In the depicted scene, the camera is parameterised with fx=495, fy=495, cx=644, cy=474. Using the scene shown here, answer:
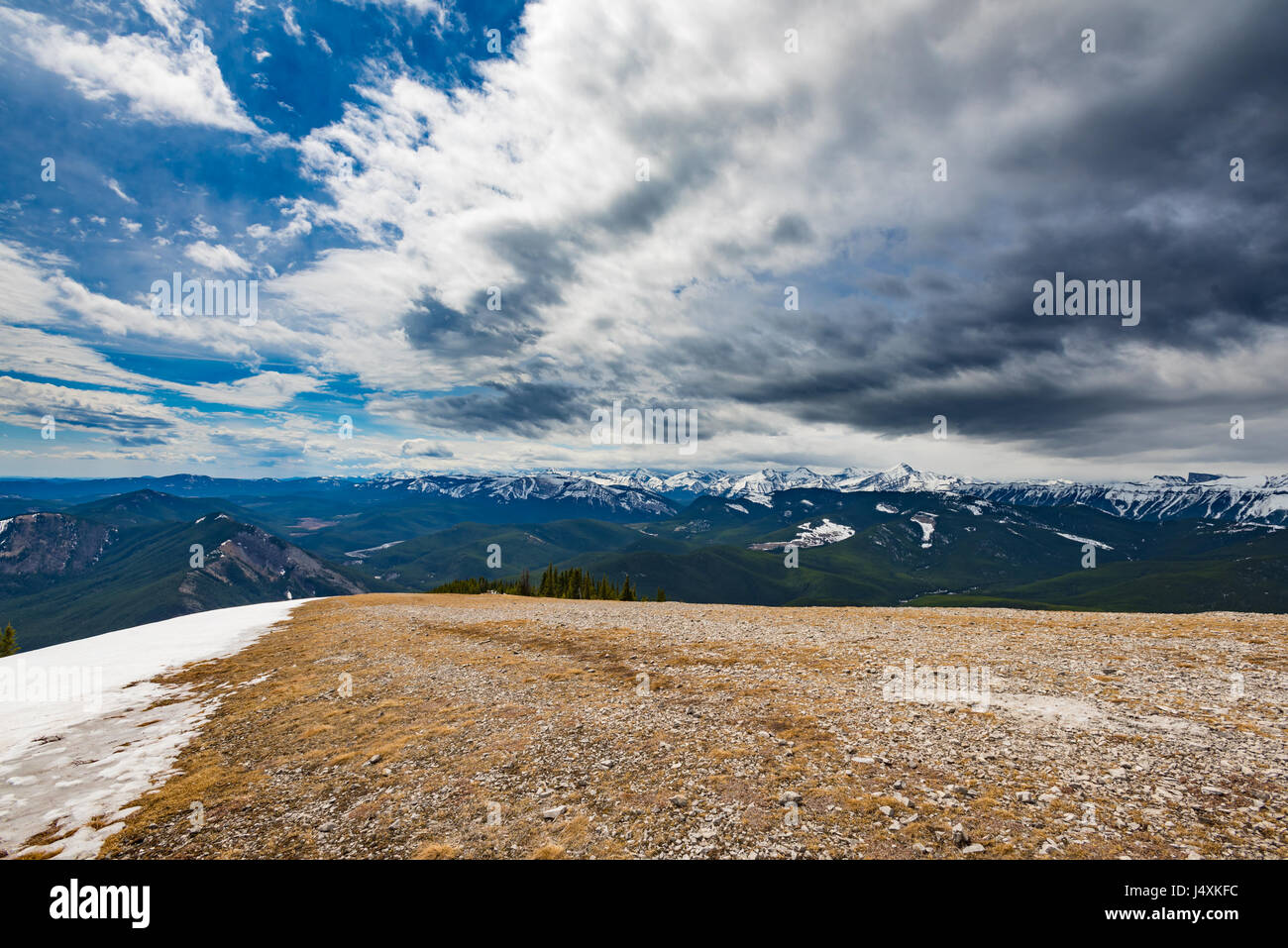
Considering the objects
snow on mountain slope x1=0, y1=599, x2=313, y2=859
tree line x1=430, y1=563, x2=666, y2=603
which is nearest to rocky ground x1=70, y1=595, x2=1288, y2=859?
snow on mountain slope x1=0, y1=599, x2=313, y2=859

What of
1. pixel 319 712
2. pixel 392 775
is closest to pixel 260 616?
pixel 319 712

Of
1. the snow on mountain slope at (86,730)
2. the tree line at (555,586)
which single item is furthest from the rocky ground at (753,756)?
the tree line at (555,586)

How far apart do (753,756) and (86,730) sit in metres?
25.0

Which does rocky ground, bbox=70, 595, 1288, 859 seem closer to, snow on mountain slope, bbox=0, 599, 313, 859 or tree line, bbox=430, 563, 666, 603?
snow on mountain slope, bbox=0, 599, 313, 859

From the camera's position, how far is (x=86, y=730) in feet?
62.1

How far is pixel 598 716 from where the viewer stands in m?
17.0

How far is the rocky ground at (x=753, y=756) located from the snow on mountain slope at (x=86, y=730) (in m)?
1.08

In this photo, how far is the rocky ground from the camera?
31.6 ft

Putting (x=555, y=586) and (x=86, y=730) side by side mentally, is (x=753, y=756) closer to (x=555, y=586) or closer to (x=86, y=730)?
(x=86, y=730)

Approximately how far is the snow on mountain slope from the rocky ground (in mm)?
1084

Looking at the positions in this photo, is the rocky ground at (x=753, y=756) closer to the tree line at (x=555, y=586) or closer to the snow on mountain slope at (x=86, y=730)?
the snow on mountain slope at (x=86, y=730)

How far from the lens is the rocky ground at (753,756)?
964cm

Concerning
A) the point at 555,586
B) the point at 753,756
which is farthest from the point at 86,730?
the point at 555,586
